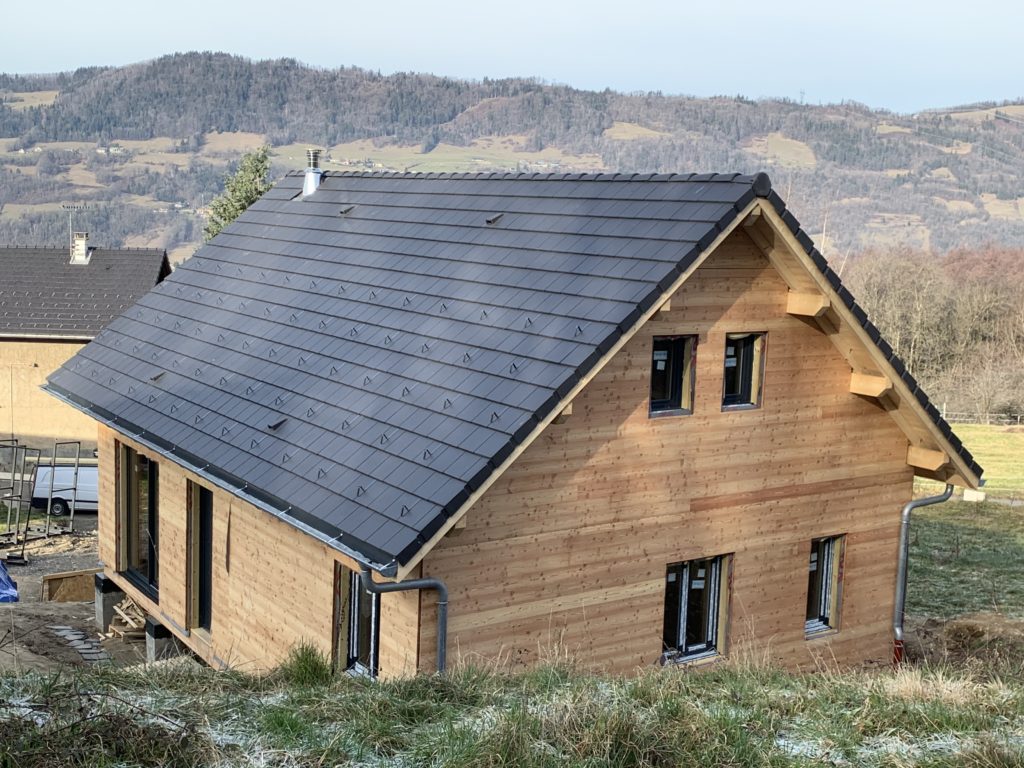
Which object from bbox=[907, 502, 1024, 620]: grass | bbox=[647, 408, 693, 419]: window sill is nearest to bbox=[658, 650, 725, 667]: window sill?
bbox=[647, 408, 693, 419]: window sill

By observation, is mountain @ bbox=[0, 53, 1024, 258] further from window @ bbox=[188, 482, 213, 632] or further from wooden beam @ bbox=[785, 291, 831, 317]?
window @ bbox=[188, 482, 213, 632]

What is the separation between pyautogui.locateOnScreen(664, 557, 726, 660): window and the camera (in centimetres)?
1268

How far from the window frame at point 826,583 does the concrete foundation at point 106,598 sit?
1120 centimetres

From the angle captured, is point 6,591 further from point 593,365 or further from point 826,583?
point 826,583

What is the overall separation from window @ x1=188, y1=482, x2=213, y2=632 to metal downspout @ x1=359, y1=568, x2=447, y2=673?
536 cm

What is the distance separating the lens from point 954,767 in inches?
261

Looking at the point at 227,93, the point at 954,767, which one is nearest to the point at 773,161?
the point at 227,93

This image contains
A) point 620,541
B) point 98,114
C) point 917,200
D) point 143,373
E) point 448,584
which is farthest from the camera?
point 98,114

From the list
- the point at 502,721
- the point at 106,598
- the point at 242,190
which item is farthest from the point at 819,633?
the point at 242,190

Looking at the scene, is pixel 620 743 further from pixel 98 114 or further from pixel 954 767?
pixel 98 114

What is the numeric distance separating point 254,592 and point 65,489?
17.6m

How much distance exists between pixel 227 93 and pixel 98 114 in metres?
16.6

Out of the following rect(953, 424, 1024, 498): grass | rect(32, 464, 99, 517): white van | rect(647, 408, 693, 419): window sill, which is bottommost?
rect(953, 424, 1024, 498): grass

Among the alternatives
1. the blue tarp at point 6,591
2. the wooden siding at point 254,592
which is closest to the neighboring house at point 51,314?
the blue tarp at point 6,591
